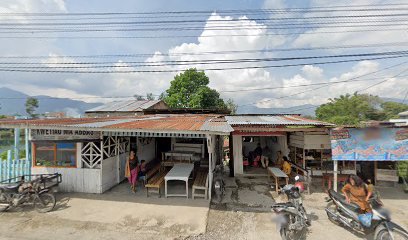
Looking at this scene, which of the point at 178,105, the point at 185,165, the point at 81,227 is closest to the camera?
the point at 81,227

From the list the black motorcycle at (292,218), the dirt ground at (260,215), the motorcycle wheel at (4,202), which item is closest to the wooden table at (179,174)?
the dirt ground at (260,215)

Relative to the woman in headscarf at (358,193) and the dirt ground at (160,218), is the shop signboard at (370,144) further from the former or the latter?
the woman in headscarf at (358,193)

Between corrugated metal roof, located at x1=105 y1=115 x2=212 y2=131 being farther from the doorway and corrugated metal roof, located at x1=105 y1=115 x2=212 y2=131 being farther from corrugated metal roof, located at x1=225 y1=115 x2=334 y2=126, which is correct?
the doorway

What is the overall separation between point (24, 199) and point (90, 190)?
188cm

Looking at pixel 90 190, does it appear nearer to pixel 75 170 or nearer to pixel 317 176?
pixel 75 170

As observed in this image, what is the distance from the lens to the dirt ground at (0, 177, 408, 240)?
5113 mm

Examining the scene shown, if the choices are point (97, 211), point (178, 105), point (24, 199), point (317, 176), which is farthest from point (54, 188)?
point (178, 105)

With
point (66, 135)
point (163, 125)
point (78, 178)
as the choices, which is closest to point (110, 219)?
point (78, 178)

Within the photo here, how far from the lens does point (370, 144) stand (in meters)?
7.60

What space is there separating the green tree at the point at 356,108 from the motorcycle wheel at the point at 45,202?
139ft

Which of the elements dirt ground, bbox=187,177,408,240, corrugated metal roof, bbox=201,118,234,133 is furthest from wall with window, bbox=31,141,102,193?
dirt ground, bbox=187,177,408,240

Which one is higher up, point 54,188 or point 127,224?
point 54,188

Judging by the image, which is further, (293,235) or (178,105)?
(178,105)

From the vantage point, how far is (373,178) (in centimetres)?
916
